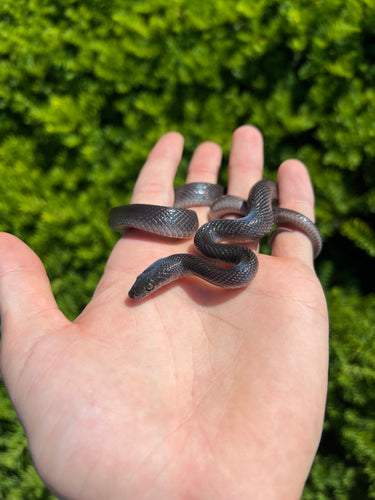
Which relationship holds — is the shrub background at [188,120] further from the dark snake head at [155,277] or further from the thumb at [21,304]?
the thumb at [21,304]

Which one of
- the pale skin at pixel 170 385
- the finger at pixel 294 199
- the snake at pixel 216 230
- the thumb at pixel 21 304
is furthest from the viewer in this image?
the finger at pixel 294 199

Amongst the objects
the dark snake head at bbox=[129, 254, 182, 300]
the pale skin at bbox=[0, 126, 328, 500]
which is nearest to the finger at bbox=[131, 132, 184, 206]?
the dark snake head at bbox=[129, 254, 182, 300]

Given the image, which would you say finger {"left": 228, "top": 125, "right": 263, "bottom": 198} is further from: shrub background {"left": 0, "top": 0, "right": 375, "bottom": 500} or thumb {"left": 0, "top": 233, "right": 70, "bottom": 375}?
thumb {"left": 0, "top": 233, "right": 70, "bottom": 375}

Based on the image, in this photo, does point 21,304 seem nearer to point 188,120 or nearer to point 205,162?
point 205,162

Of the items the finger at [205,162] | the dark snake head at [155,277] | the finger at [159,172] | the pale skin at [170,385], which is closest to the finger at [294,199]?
the pale skin at [170,385]

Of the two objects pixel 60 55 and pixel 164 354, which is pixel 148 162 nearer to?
pixel 60 55

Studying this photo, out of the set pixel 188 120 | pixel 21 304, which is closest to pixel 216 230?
pixel 188 120
